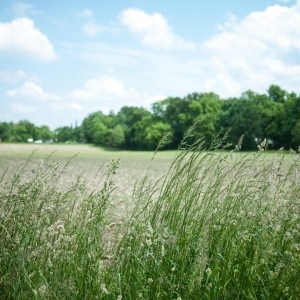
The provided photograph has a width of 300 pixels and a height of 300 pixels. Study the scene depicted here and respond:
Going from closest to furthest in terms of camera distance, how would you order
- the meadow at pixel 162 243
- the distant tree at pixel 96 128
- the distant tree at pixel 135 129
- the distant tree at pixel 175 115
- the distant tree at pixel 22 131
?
the meadow at pixel 162 243
the distant tree at pixel 175 115
the distant tree at pixel 135 129
the distant tree at pixel 96 128
the distant tree at pixel 22 131

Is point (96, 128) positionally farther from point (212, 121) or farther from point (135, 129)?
point (212, 121)

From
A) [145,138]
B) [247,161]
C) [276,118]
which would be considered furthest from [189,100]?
[247,161]

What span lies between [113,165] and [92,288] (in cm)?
132

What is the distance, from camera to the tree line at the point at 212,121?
79781mm

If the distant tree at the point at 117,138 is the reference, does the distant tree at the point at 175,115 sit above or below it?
above

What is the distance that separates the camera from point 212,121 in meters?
101

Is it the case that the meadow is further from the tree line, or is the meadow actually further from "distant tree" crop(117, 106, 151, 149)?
"distant tree" crop(117, 106, 151, 149)

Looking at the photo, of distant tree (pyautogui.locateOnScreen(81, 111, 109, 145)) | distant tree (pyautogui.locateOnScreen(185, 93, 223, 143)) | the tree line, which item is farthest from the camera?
distant tree (pyautogui.locateOnScreen(81, 111, 109, 145))

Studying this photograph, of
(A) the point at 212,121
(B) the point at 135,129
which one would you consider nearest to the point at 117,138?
(B) the point at 135,129

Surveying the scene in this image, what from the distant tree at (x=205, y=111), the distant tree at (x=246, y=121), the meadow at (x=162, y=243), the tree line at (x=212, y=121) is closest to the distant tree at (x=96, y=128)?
the tree line at (x=212, y=121)

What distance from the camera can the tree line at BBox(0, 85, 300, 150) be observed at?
79781 millimetres

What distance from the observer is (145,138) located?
113m

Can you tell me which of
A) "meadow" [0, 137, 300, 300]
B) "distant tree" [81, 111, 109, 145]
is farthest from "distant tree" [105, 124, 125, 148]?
Answer: "meadow" [0, 137, 300, 300]

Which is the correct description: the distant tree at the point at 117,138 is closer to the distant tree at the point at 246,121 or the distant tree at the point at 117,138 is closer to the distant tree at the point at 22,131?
the distant tree at the point at 246,121
